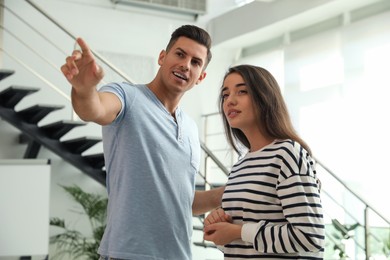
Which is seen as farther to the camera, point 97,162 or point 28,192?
point 97,162

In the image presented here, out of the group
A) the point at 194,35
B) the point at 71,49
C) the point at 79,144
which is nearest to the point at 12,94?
the point at 79,144

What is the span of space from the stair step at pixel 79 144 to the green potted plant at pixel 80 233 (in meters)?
0.49

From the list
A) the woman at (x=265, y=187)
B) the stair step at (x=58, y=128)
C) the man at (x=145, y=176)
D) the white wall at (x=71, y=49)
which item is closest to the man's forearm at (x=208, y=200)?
the man at (x=145, y=176)

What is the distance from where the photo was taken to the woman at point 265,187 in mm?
1344

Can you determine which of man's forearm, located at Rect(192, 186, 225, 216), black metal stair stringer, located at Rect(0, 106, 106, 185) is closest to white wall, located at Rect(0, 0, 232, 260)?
black metal stair stringer, located at Rect(0, 106, 106, 185)

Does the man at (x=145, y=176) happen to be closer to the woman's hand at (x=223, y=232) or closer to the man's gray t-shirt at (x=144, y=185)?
the man's gray t-shirt at (x=144, y=185)

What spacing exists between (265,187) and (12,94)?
3.96 m

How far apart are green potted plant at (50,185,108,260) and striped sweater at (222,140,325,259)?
14.2 feet

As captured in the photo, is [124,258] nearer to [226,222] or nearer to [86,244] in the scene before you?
[226,222]

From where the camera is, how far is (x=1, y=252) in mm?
3033

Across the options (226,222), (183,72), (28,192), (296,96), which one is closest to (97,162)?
(28,192)

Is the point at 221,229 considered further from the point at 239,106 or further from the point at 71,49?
the point at 71,49

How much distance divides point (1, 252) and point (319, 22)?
444cm

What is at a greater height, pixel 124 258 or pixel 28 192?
pixel 28 192
